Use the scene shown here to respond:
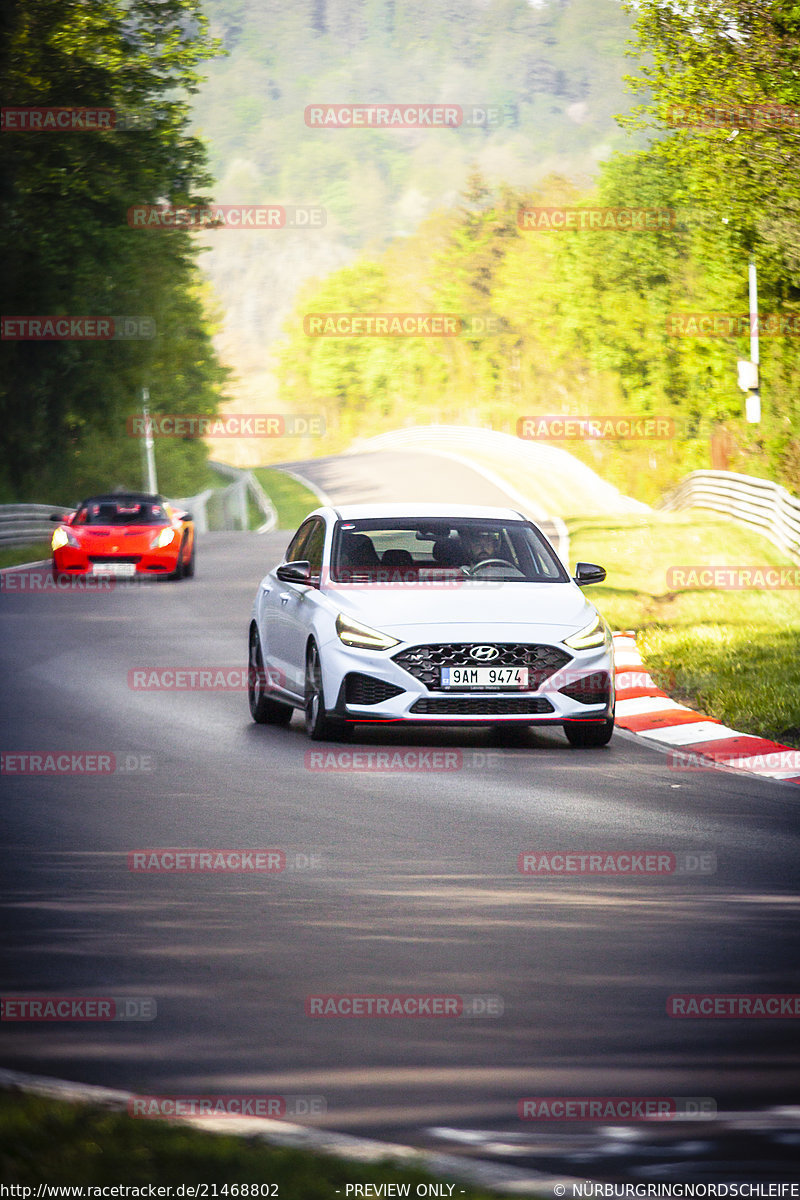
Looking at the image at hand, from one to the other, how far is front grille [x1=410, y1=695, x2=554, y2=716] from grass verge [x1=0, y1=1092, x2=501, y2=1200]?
815 cm

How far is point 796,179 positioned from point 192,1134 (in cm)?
3594

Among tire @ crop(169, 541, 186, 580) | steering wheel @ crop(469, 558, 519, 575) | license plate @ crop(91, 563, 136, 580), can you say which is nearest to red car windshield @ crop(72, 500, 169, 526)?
tire @ crop(169, 541, 186, 580)

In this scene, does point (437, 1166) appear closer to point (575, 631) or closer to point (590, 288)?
point (575, 631)

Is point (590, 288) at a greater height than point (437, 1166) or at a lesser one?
greater

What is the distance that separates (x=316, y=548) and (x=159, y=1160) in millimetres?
10356

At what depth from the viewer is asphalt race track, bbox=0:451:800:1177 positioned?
5.71 m

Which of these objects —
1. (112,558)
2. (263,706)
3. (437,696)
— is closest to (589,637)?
(437,696)

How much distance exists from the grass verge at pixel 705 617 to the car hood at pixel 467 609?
183cm

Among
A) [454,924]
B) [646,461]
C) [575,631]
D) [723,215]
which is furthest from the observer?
Result: [646,461]

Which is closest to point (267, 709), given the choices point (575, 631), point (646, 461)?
point (575, 631)

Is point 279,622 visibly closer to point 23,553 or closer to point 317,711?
point 317,711

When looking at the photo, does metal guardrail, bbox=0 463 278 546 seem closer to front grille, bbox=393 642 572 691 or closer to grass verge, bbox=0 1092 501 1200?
front grille, bbox=393 642 572 691

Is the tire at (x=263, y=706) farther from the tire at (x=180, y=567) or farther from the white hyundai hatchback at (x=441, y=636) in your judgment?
the tire at (x=180, y=567)

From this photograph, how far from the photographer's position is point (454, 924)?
25.8ft
